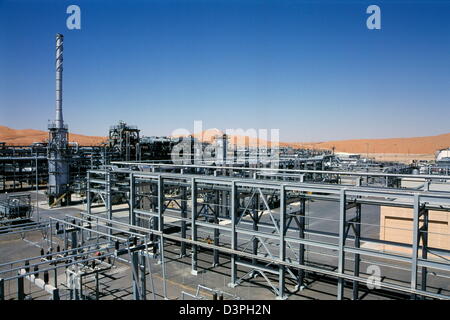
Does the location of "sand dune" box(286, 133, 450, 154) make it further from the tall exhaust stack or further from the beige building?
A: the beige building

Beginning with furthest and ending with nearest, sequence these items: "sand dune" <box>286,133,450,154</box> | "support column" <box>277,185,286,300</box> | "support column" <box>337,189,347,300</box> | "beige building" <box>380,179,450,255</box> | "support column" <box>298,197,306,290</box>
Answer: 1. "sand dune" <box>286,133,450,154</box>
2. "beige building" <box>380,179,450,255</box>
3. "support column" <box>298,197,306,290</box>
4. "support column" <box>277,185,286,300</box>
5. "support column" <box>337,189,347,300</box>

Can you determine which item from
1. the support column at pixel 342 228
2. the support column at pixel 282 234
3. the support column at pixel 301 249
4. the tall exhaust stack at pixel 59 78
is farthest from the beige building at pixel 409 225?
the tall exhaust stack at pixel 59 78

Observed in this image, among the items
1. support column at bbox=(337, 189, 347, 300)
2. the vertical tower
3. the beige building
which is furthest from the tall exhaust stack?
support column at bbox=(337, 189, 347, 300)

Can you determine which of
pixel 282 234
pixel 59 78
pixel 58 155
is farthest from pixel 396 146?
pixel 282 234

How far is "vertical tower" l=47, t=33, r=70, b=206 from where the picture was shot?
1203 inches

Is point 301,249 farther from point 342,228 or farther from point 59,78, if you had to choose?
point 59,78

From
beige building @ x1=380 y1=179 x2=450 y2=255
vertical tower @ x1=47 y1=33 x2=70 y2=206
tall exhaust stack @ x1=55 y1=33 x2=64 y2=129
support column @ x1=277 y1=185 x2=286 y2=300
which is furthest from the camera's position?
tall exhaust stack @ x1=55 y1=33 x2=64 y2=129

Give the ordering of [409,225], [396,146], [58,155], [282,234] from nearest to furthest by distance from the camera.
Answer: [282,234], [409,225], [58,155], [396,146]

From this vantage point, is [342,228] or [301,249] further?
[301,249]

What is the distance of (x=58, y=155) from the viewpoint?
31016 mm

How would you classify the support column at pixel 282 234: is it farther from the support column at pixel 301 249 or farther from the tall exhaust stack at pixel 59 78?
the tall exhaust stack at pixel 59 78
